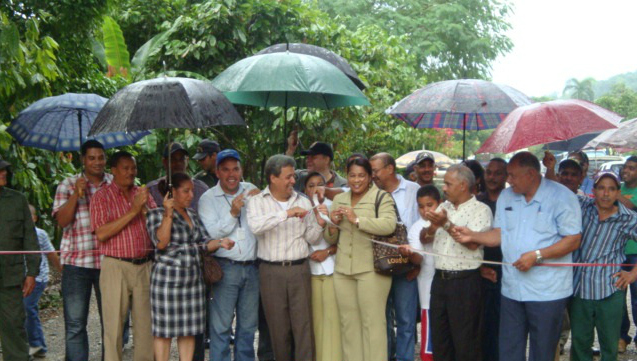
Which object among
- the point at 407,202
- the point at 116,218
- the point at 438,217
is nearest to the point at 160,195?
the point at 116,218

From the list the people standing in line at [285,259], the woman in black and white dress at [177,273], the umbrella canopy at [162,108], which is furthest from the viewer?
the people standing in line at [285,259]

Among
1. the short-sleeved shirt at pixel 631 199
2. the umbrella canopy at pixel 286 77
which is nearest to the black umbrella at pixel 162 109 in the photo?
the umbrella canopy at pixel 286 77

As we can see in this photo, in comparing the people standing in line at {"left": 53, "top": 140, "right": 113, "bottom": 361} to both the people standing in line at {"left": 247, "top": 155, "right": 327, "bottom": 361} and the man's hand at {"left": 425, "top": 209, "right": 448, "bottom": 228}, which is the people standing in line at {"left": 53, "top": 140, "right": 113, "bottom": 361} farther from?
the man's hand at {"left": 425, "top": 209, "right": 448, "bottom": 228}

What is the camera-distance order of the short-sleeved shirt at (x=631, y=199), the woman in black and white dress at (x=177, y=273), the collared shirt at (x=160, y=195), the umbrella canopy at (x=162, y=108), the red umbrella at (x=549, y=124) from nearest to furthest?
the red umbrella at (x=549, y=124) → the umbrella canopy at (x=162, y=108) → the woman in black and white dress at (x=177, y=273) → the collared shirt at (x=160, y=195) → the short-sleeved shirt at (x=631, y=199)

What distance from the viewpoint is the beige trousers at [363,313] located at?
577 centimetres

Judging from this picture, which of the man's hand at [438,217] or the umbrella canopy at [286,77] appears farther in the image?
the umbrella canopy at [286,77]

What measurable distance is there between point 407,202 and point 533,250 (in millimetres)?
1317

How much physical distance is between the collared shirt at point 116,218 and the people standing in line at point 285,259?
35.0 inches

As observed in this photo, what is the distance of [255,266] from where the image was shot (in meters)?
6.05

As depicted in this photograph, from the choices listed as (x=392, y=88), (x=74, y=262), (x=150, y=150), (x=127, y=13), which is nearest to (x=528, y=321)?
(x=74, y=262)

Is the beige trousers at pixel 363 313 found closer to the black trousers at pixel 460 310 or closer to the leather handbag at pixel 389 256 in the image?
the leather handbag at pixel 389 256

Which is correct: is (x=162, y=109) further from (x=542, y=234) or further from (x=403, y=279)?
(x=542, y=234)

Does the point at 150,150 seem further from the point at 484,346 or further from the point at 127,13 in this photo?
the point at 484,346

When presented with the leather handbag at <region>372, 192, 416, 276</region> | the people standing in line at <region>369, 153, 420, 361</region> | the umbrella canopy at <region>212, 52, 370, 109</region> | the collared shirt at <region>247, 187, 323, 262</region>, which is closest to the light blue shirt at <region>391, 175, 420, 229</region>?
the people standing in line at <region>369, 153, 420, 361</region>
